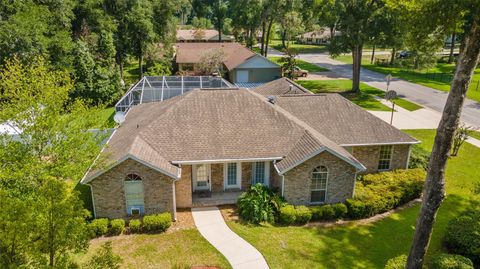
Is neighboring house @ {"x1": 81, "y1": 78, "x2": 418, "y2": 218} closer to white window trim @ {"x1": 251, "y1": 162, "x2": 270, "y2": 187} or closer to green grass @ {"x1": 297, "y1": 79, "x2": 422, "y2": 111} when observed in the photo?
white window trim @ {"x1": 251, "y1": 162, "x2": 270, "y2": 187}

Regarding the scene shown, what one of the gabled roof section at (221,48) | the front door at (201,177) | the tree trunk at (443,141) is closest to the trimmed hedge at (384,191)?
the tree trunk at (443,141)

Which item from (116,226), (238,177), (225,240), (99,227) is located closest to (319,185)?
(238,177)

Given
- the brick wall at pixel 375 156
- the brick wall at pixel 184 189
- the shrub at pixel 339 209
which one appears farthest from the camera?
the brick wall at pixel 375 156

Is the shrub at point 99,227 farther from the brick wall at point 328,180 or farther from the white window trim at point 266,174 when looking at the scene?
the brick wall at point 328,180

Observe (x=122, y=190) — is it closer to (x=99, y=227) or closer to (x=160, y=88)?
(x=99, y=227)

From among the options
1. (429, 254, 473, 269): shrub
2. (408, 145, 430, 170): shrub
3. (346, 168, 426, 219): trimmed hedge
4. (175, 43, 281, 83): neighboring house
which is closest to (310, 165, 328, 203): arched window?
(346, 168, 426, 219): trimmed hedge

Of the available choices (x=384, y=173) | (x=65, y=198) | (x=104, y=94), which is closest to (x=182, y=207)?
(x=65, y=198)
